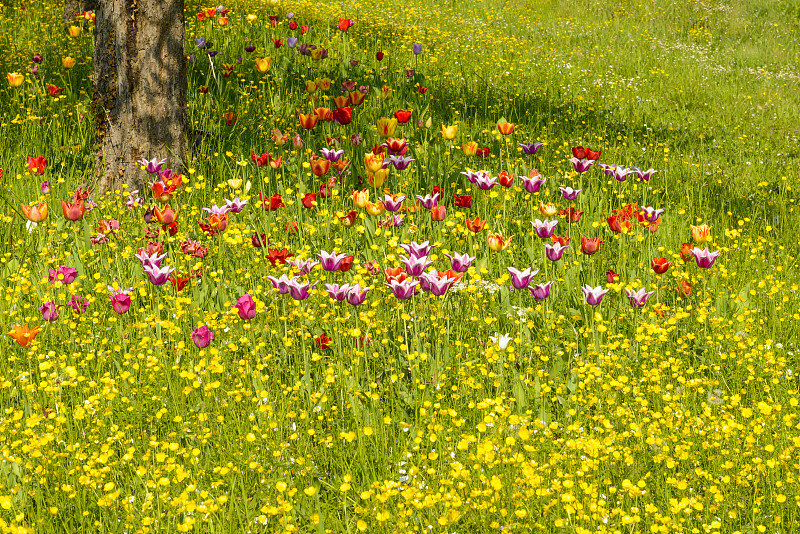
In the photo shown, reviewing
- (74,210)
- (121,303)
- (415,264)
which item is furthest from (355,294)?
(74,210)

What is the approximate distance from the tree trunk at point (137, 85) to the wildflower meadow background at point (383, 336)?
0.20 metres

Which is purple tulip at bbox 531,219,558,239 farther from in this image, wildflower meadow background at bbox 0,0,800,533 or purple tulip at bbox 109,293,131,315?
purple tulip at bbox 109,293,131,315

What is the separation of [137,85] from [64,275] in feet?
6.69

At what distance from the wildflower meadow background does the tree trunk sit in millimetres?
196

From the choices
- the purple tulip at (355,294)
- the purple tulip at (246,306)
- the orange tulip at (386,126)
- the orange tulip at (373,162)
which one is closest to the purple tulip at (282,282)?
the purple tulip at (246,306)

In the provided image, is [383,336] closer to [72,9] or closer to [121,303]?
[121,303]

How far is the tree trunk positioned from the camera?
4934mm

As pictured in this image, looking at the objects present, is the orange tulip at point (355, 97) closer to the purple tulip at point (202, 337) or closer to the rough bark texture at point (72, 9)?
the purple tulip at point (202, 337)

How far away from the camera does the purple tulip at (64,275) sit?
3.46 meters

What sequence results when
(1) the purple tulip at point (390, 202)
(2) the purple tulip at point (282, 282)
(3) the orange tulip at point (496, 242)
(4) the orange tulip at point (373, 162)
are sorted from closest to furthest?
(2) the purple tulip at point (282, 282) → (3) the orange tulip at point (496, 242) → (1) the purple tulip at point (390, 202) → (4) the orange tulip at point (373, 162)

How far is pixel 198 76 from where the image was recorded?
23.9 ft

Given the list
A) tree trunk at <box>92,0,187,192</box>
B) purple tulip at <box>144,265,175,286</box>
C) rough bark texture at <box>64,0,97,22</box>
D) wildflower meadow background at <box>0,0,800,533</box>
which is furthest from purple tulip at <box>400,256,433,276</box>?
rough bark texture at <box>64,0,97,22</box>

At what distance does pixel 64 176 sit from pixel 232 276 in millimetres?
2290

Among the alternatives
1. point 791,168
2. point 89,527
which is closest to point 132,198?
point 89,527
